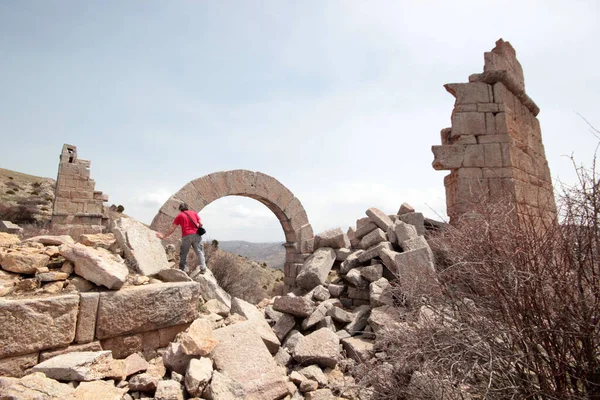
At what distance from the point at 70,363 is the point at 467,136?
6037mm

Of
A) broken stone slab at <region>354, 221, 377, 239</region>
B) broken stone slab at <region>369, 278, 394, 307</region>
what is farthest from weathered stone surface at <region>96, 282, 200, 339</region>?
broken stone slab at <region>354, 221, 377, 239</region>

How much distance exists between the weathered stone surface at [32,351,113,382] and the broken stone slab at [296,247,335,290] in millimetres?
3530

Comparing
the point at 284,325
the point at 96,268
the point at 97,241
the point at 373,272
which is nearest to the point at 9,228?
the point at 97,241

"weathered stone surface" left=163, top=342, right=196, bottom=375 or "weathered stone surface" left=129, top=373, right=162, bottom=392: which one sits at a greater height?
"weathered stone surface" left=163, top=342, right=196, bottom=375

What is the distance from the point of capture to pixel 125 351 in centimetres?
305

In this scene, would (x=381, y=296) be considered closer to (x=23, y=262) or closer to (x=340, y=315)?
(x=340, y=315)

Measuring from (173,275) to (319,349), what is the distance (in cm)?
177

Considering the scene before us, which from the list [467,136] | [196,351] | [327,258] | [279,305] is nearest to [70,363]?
[196,351]

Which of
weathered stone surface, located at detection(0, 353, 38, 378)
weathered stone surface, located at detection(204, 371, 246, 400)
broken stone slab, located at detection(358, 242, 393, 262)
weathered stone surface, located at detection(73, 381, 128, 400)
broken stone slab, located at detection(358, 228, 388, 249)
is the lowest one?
weathered stone surface, located at detection(204, 371, 246, 400)

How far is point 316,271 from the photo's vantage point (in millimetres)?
5770

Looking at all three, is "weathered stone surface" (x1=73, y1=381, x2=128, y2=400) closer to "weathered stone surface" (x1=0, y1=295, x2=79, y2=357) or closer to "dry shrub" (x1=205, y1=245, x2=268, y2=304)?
"weathered stone surface" (x1=0, y1=295, x2=79, y2=357)

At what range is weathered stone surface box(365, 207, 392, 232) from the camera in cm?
618

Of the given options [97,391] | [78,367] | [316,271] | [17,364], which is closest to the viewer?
[97,391]

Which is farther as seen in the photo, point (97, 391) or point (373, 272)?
point (373, 272)
